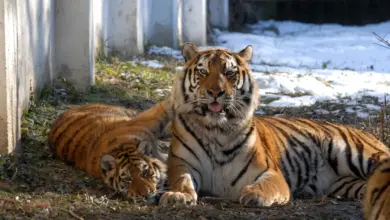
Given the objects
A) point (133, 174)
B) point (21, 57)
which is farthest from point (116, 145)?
point (21, 57)

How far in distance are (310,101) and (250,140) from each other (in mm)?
3366

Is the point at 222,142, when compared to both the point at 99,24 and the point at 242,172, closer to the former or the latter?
the point at 242,172

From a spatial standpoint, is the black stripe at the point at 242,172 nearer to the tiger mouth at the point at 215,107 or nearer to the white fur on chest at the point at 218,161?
the white fur on chest at the point at 218,161

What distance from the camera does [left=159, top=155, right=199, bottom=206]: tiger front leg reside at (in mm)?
4582

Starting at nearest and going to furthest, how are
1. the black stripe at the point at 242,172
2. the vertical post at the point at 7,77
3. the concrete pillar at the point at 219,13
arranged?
1. the black stripe at the point at 242,172
2. the vertical post at the point at 7,77
3. the concrete pillar at the point at 219,13

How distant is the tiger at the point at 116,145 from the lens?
4773 mm

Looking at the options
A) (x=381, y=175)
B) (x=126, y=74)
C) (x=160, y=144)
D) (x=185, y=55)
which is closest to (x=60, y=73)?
(x=126, y=74)

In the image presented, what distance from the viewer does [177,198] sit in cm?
458

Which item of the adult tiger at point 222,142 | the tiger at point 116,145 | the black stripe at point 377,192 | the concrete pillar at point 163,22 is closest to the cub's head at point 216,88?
the adult tiger at point 222,142

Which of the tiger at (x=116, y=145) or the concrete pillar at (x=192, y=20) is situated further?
the concrete pillar at (x=192, y=20)

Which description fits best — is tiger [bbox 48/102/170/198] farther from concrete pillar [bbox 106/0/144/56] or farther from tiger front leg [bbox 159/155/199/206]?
concrete pillar [bbox 106/0/144/56]

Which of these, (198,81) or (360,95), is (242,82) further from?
(360,95)

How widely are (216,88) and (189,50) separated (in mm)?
459

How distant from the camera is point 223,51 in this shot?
5.14 m
